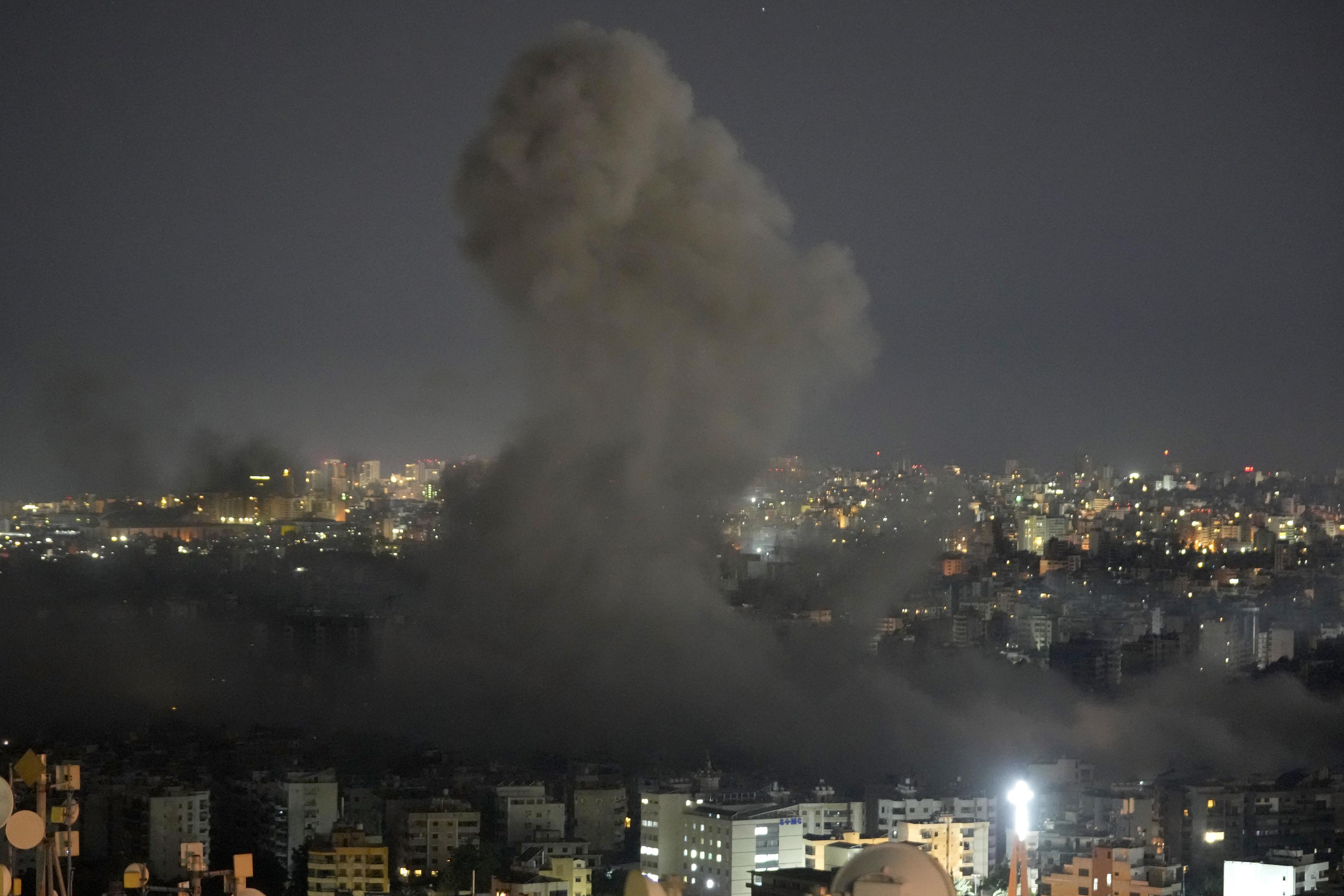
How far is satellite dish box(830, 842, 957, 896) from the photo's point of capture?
315 cm

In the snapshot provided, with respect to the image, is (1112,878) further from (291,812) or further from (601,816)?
(291,812)

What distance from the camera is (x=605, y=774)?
12797mm

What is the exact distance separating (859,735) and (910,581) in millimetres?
5381

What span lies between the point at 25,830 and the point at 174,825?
7.75 meters

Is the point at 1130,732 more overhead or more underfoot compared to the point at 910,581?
more underfoot

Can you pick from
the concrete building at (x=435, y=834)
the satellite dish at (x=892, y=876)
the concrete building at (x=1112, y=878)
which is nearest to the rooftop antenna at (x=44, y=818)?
the satellite dish at (x=892, y=876)

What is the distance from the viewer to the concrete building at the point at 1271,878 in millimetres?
9539

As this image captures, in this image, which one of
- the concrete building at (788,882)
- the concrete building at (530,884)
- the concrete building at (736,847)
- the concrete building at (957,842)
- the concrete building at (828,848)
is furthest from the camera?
the concrete building at (957,842)

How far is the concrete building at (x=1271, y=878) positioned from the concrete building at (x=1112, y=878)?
239mm

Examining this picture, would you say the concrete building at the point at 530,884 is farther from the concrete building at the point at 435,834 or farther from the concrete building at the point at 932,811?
the concrete building at the point at 932,811

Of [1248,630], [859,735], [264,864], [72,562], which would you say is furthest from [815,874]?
[1248,630]

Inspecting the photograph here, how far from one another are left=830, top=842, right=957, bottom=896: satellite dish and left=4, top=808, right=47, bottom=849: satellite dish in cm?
154

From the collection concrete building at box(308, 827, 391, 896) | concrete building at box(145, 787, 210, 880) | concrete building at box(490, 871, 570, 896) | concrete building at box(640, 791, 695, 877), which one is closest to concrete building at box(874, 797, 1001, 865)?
concrete building at box(640, 791, 695, 877)

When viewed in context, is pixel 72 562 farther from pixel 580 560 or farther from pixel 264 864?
pixel 264 864
